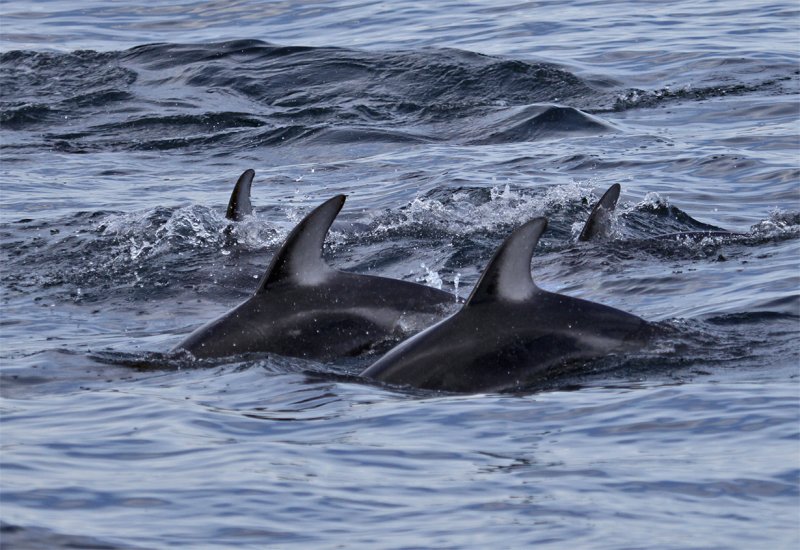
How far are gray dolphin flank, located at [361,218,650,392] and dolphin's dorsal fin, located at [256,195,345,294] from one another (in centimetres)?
89

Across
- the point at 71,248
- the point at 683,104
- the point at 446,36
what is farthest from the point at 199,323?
the point at 446,36

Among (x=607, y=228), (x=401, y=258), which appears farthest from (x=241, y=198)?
(x=607, y=228)

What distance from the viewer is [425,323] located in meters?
9.86

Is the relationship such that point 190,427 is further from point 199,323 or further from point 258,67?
point 258,67

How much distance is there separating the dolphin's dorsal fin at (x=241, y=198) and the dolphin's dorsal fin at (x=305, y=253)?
7.46ft

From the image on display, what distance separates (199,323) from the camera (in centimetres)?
1127

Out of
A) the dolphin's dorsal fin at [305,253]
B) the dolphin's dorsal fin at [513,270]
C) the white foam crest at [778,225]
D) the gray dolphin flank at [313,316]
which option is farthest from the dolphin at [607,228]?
the dolphin's dorsal fin at [513,270]

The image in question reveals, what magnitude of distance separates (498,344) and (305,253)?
4.69 feet

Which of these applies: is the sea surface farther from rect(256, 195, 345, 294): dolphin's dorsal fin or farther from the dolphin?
rect(256, 195, 345, 294): dolphin's dorsal fin

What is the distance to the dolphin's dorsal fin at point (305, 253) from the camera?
9117 millimetres

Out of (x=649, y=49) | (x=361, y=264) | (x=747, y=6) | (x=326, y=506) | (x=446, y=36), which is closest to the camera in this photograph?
(x=326, y=506)

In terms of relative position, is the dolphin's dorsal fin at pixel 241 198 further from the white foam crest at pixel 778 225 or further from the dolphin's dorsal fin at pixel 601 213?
the white foam crest at pixel 778 225

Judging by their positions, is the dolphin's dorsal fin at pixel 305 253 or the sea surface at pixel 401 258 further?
the dolphin's dorsal fin at pixel 305 253

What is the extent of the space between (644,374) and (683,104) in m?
11.9
